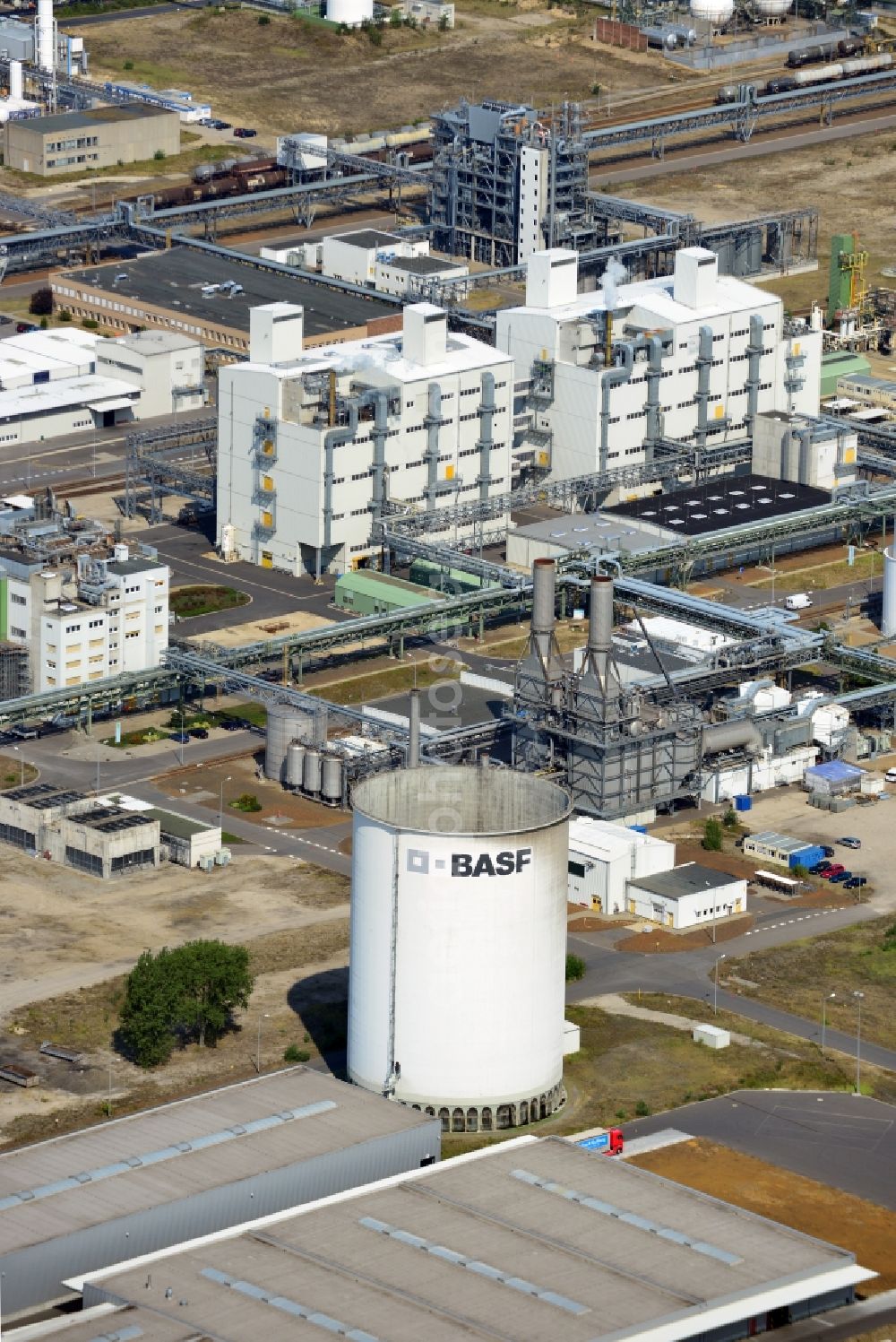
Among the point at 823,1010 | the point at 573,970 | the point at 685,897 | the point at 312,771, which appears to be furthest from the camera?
the point at 312,771

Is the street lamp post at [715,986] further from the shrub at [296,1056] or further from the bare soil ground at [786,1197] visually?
the shrub at [296,1056]

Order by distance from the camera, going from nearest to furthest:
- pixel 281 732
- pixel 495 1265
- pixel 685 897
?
pixel 495 1265 → pixel 685 897 → pixel 281 732

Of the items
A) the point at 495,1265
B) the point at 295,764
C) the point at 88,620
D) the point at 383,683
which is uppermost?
the point at 495,1265

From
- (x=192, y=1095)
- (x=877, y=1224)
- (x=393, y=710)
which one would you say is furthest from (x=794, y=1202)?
(x=393, y=710)

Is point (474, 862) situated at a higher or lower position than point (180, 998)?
higher

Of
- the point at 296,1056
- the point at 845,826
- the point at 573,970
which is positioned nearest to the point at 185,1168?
the point at 296,1056

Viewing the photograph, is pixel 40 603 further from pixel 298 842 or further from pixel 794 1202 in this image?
pixel 794 1202

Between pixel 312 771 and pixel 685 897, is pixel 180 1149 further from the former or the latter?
pixel 312 771

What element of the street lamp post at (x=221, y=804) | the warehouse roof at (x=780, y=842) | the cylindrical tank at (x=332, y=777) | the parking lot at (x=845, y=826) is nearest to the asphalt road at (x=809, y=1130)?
the parking lot at (x=845, y=826)
